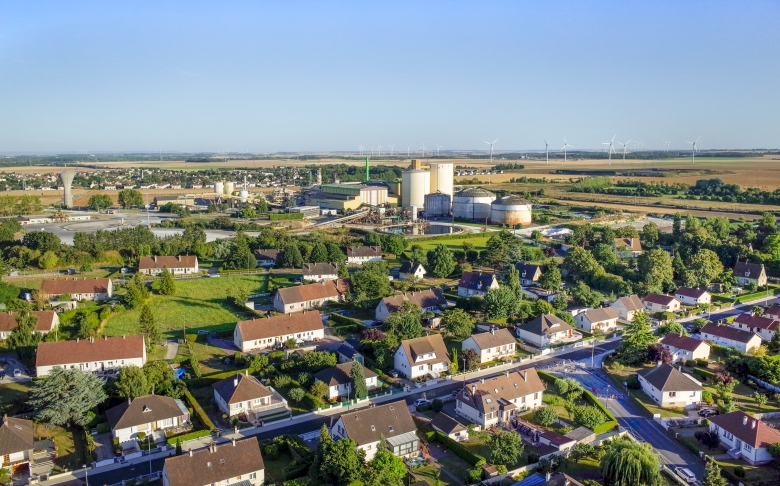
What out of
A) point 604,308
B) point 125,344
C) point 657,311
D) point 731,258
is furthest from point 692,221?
point 125,344

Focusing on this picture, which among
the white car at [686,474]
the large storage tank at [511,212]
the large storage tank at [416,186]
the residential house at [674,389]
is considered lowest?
the white car at [686,474]

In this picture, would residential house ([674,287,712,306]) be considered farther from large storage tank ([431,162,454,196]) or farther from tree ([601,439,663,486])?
large storage tank ([431,162,454,196])

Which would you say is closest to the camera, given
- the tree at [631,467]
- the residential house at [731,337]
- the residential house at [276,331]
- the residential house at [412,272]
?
the tree at [631,467]

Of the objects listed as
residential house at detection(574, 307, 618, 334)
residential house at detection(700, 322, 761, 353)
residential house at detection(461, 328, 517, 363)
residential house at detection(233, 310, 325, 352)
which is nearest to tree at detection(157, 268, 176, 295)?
residential house at detection(233, 310, 325, 352)

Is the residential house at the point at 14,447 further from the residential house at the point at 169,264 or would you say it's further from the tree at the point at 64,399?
Result: the residential house at the point at 169,264

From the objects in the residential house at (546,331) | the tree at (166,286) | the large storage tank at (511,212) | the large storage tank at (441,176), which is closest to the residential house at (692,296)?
the residential house at (546,331)

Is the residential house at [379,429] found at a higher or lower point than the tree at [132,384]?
lower

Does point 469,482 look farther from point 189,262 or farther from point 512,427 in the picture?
point 189,262

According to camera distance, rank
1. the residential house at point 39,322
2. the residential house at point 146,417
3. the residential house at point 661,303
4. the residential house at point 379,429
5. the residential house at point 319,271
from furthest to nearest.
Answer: the residential house at point 319,271 < the residential house at point 661,303 < the residential house at point 39,322 < the residential house at point 146,417 < the residential house at point 379,429
